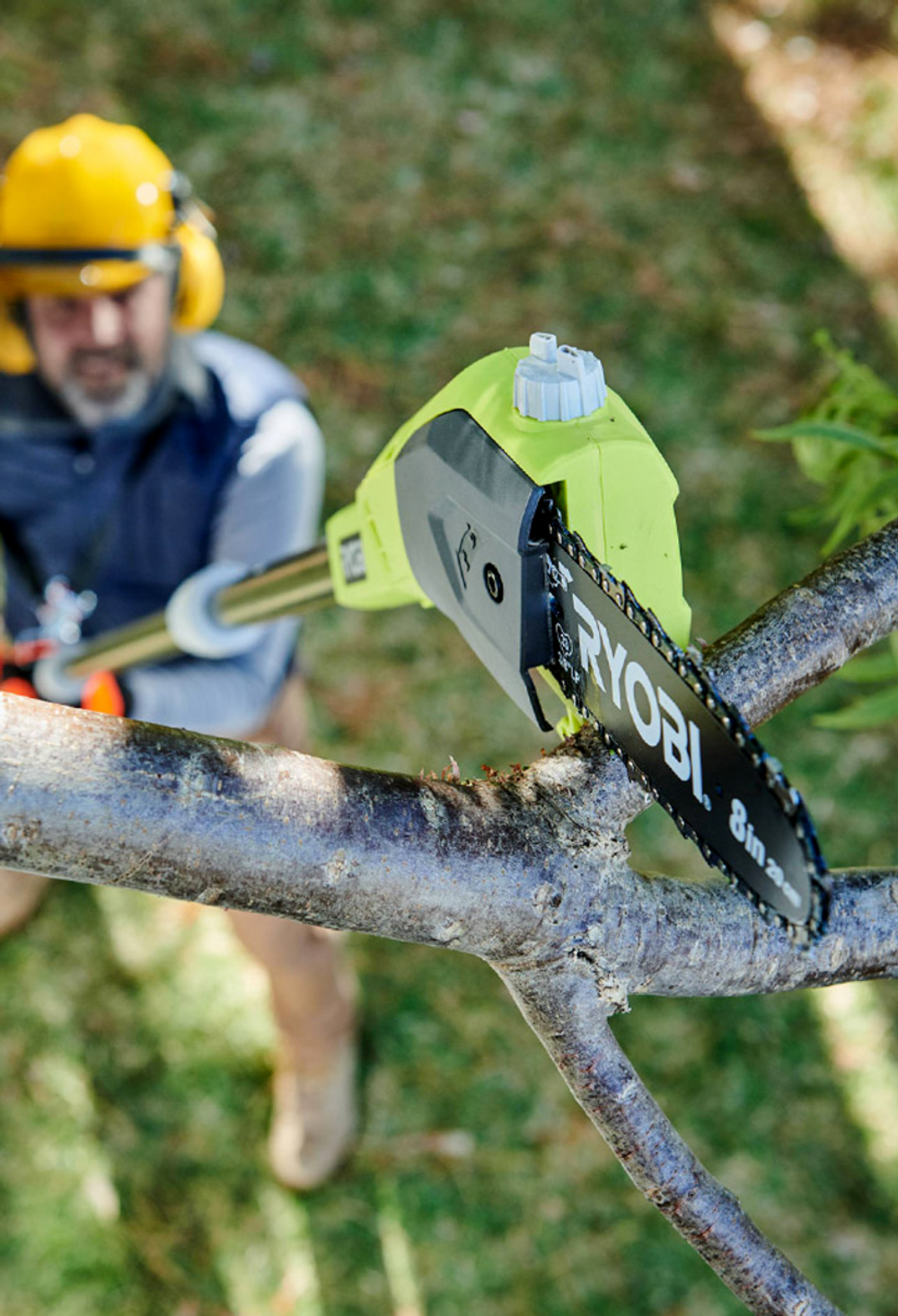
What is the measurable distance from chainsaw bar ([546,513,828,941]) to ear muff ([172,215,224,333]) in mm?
1968

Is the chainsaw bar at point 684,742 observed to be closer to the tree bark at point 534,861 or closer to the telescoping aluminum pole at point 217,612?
the tree bark at point 534,861

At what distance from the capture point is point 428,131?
4750 millimetres

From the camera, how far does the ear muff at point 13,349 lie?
8.25ft

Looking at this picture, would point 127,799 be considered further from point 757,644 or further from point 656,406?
point 656,406

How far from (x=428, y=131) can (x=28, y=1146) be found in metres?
4.14

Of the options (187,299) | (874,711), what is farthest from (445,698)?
(874,711)

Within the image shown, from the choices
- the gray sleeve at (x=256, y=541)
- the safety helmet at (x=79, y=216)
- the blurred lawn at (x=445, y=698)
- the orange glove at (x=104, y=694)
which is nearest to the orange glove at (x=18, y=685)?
the orange glove at (x=104, y=694)

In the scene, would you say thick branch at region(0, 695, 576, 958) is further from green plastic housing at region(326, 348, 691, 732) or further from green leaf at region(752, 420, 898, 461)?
green leaf at region(752, 420, 898, 461)

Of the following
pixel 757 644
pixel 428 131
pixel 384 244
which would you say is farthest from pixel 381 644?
pixel 757 644

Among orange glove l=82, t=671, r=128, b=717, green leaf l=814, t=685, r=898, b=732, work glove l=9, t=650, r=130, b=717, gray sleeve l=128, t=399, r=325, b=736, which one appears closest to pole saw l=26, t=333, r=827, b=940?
green leaf l=814, t=685, r=898, b=732

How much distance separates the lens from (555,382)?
0.87 metres

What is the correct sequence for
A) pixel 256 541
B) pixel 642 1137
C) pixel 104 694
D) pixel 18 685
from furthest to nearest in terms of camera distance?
pixel 256 541 < pixel 18 685 < pixel 104 694 < pixel 642 1137

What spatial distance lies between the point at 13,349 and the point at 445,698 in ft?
5.61

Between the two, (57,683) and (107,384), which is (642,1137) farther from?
(107,384)
